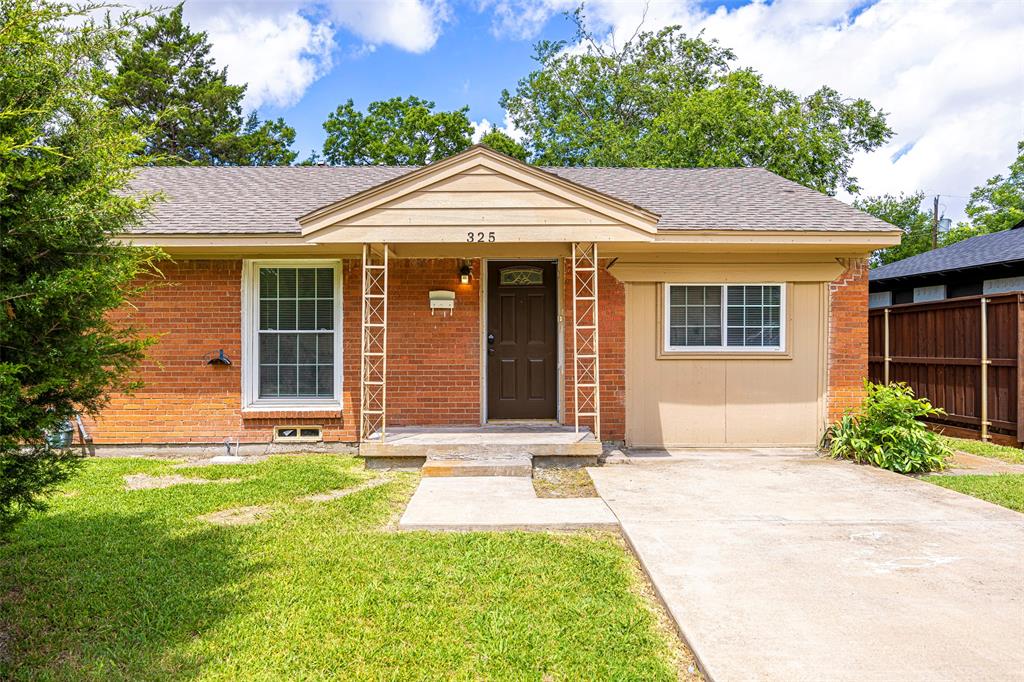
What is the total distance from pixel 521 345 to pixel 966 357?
6.74 meters

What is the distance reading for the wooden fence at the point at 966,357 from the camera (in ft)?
26.9

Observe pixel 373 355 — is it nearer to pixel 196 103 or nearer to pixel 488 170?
pixel 488 170

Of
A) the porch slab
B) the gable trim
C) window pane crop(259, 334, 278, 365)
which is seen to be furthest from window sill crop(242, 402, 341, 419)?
the gable trim

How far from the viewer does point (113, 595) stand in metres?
3.43

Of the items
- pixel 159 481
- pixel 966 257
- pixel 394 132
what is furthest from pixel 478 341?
pixel 394 132

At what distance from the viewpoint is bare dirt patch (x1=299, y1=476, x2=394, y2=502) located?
5.54 meters

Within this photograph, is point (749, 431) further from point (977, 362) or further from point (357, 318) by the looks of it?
point (357, 318)

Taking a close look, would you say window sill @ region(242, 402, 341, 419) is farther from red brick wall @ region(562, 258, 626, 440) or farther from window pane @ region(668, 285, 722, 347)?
window pane @ region(668, 285, 722, 347)

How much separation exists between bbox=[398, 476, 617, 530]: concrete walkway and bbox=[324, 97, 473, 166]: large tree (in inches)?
887

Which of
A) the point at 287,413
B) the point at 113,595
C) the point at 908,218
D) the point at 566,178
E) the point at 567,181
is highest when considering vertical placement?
the point at 908,218

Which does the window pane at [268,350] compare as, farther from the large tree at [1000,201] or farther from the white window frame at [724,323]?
the large tree at [1000,201]

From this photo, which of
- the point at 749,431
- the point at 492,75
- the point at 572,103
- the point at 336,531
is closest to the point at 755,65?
the point at 572,103

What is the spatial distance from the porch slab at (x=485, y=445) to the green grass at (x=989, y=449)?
17.3ft

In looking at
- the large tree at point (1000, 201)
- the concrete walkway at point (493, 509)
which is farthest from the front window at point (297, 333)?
the large tree at point (1000, 201)
